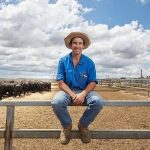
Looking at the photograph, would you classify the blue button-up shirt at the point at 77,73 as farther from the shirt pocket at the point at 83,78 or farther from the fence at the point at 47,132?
the fence at the point at 47,132

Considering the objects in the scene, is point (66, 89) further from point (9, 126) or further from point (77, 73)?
point (9, 126)

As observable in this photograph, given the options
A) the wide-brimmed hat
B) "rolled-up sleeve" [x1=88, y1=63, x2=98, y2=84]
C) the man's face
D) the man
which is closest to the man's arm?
the man

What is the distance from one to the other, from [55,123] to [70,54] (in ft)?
18.6

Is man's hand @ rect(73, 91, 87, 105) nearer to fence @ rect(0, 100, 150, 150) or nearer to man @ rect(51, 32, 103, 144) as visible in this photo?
man @ rect(51, 32, 103, 144)

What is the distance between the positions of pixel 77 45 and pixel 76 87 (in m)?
0.56

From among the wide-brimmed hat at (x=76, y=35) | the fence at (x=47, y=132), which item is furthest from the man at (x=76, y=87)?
the fence at (x=47, y=132)

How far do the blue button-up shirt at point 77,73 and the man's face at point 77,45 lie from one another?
97 millimetres

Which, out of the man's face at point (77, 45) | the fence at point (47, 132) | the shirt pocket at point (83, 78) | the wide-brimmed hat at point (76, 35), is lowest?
the fence at point (47, 132)

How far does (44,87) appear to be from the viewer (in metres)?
54.5

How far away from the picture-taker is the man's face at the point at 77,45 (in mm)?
5253

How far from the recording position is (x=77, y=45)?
5277mm

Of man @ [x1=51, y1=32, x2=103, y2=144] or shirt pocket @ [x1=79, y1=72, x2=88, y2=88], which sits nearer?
man @ [x1=51, y1=32, x2=103, y2=144]

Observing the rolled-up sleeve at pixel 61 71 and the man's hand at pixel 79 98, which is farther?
the rolled-up sleeve at pixel 61 71

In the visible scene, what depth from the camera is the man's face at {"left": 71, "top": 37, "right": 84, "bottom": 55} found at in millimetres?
5253
